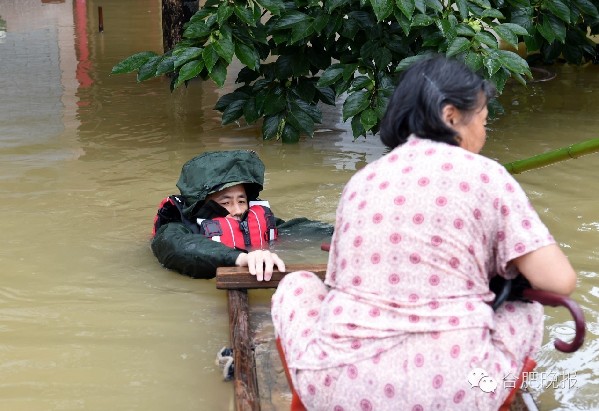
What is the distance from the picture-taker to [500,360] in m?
2.50

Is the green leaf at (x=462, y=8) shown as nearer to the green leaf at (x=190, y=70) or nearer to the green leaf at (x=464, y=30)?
the green leaf at (x=464, y=30)

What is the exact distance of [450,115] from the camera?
8.41 feet

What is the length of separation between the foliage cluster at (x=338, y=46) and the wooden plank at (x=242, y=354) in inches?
92.4

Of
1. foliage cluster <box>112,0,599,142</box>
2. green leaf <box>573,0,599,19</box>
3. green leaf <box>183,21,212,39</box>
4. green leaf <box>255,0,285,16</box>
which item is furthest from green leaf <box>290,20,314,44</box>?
green leaf <box>573,0,599,19</box>

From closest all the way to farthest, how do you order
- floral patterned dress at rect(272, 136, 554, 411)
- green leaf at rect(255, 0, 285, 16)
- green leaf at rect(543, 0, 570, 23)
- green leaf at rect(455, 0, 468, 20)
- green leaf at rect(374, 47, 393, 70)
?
1. floral patterned dress at rect(272, 136, 554, 411)
2. green leaf at rect(455, 0, 468, 20)
3. green leaf at rect(255, 0, 285, 16)
4. green leaf at rect(374, 47, 393, 70)
5. green leaf at rect(543, 0, 570, 23)

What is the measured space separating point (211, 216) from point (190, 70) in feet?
5.42

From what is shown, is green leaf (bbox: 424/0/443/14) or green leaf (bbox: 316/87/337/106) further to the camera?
green leaf (bbox: 316/87/337/106)

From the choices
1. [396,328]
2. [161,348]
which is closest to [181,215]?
[161,348]

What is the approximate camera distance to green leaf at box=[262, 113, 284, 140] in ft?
22.5

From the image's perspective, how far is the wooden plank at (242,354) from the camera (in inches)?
120

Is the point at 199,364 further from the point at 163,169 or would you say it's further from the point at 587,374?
the point at 163,169

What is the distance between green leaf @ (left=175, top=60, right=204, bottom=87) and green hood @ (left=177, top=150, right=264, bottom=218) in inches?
55.7

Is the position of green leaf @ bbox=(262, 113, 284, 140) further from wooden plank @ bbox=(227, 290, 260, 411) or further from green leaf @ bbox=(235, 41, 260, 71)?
wooden plank @ bbox=(227, 290, 260, 411)

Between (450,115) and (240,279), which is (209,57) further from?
(450,115)
